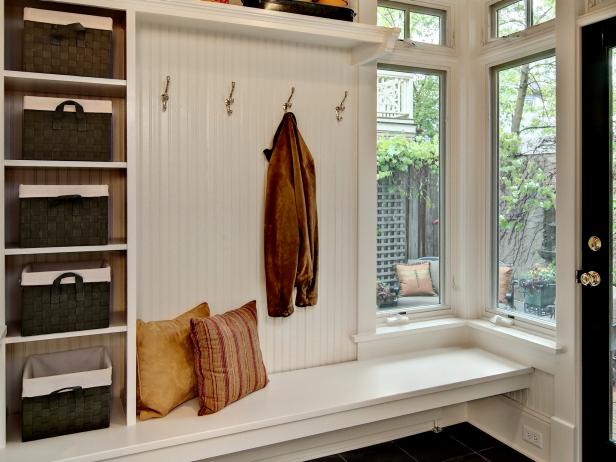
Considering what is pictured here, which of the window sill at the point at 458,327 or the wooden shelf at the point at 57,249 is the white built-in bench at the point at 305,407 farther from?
the wooden shelf at the point at 57,249

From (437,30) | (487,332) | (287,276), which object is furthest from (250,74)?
(487,332)

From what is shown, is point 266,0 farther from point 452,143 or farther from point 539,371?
point 539,371

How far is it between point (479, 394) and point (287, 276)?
1.12m

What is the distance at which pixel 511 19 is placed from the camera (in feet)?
9.74

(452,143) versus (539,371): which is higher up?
(452,143)

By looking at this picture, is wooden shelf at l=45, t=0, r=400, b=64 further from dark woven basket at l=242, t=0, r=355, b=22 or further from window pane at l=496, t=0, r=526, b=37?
window pane at l=496, t=0, r=526, b=37

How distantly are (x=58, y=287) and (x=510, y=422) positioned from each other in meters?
2.33

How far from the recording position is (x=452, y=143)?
10.5 feet

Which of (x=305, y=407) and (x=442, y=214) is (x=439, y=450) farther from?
(x=442, y=214)

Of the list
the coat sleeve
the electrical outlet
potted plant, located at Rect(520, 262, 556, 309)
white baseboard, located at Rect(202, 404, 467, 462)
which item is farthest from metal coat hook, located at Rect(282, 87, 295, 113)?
the electrical outlet

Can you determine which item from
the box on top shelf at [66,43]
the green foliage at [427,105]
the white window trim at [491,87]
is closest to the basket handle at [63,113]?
the box on top shelf at [66,43]

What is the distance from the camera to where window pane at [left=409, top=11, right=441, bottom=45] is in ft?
10.2

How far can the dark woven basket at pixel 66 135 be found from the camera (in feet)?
6.54

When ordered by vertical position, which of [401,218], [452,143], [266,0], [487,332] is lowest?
[487,332]
